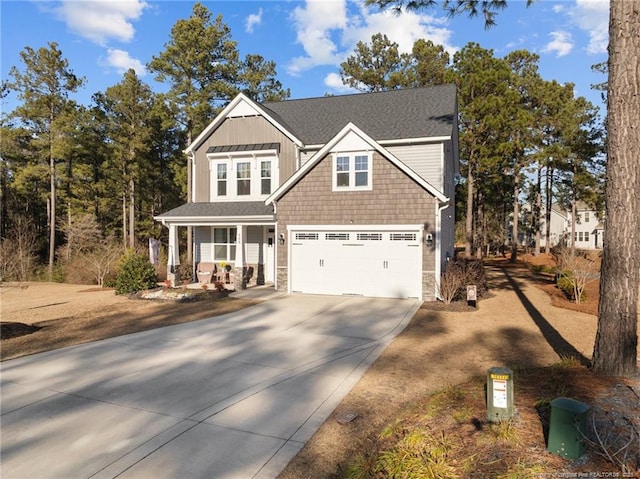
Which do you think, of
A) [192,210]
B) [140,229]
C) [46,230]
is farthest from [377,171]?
[46,230]

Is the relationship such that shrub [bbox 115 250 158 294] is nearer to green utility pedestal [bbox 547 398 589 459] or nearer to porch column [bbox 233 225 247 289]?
porch column [bbox 233 225 247 289]

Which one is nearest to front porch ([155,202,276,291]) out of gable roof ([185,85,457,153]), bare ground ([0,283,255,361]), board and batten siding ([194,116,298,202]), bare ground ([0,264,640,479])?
board and batten siding ([194,116,298,202])

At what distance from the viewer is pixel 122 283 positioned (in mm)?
16312

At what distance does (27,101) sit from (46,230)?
40.5 ft

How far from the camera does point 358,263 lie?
15.1 m

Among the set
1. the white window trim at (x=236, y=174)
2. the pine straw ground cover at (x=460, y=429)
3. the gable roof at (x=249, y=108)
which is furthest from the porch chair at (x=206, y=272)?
the pine straw ground cover at (x=460, y=429)

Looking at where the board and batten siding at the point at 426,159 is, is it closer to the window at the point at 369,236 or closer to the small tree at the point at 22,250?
the window at the point at 369,236

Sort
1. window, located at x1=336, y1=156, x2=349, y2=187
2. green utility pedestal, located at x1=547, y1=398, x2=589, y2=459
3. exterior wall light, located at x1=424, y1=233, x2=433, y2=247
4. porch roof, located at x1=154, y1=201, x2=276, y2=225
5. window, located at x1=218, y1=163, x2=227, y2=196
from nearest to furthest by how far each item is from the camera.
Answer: green utility pedestal, located at x1=547, y1=398, x2=589, y2=459 < exterior wall light, located at x1=424, y1=233, x2=433, y2=247 < window, located at x1=336, y1=156, x2=349, y2=187 < porch roof, located at x1=154, y1=201, x2=276, y2=225 < window, located at x1=218, y1=163, x2=227, y2=196

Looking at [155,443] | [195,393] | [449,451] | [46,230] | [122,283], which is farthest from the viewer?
[46,230]

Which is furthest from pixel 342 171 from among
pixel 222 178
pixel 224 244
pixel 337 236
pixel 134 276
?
pixel 134 276

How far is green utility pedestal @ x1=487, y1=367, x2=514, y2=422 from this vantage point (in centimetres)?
451

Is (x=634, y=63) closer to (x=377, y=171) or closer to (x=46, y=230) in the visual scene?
(x=377, y=171)

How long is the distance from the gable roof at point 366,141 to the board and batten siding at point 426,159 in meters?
2.01

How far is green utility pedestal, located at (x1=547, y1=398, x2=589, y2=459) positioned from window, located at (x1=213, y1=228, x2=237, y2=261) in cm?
1619
